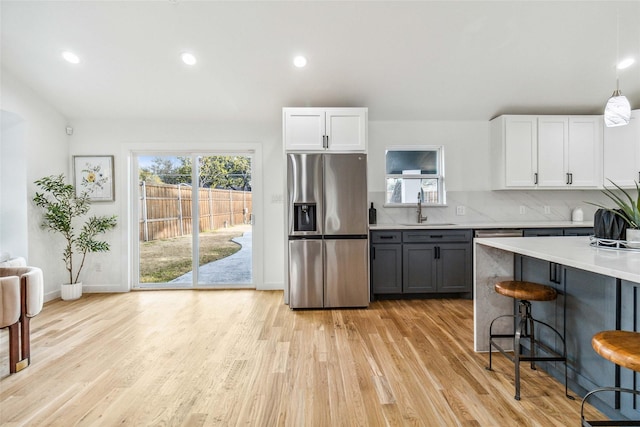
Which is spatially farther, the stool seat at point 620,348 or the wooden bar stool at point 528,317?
the wooden bar stool at point 528,317

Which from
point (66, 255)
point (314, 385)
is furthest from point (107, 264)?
point (314, 385)

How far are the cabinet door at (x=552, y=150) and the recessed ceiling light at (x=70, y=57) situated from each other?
548 cm

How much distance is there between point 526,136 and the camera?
421 centimetres

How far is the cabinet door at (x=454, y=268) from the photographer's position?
4.02m

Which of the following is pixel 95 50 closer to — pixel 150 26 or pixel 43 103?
pixel 150 26

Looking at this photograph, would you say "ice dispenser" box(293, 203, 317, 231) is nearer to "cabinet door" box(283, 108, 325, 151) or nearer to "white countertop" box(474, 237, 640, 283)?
"cabinet door" box(283, 108, 325, 151)

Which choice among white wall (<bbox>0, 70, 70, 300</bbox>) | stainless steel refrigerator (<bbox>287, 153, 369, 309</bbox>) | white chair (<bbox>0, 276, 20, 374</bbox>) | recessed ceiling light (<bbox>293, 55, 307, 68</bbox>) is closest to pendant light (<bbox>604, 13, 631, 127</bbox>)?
stainless steel refrigerator (<bbox>287, 153, 369, 309</bbox>)

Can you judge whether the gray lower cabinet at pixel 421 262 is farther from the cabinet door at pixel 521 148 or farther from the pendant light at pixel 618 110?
the pendant light at pixel 618 110

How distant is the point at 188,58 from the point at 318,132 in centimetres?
158

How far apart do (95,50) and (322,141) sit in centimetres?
253

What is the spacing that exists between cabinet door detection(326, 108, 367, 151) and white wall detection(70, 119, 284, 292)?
0.99m

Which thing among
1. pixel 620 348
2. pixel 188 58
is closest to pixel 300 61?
pixel 188 58

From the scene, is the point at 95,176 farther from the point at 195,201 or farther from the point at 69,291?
the point at 69,291

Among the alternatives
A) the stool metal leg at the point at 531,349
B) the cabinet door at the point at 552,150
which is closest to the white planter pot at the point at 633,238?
the stool metal leg at the point at 531,349
